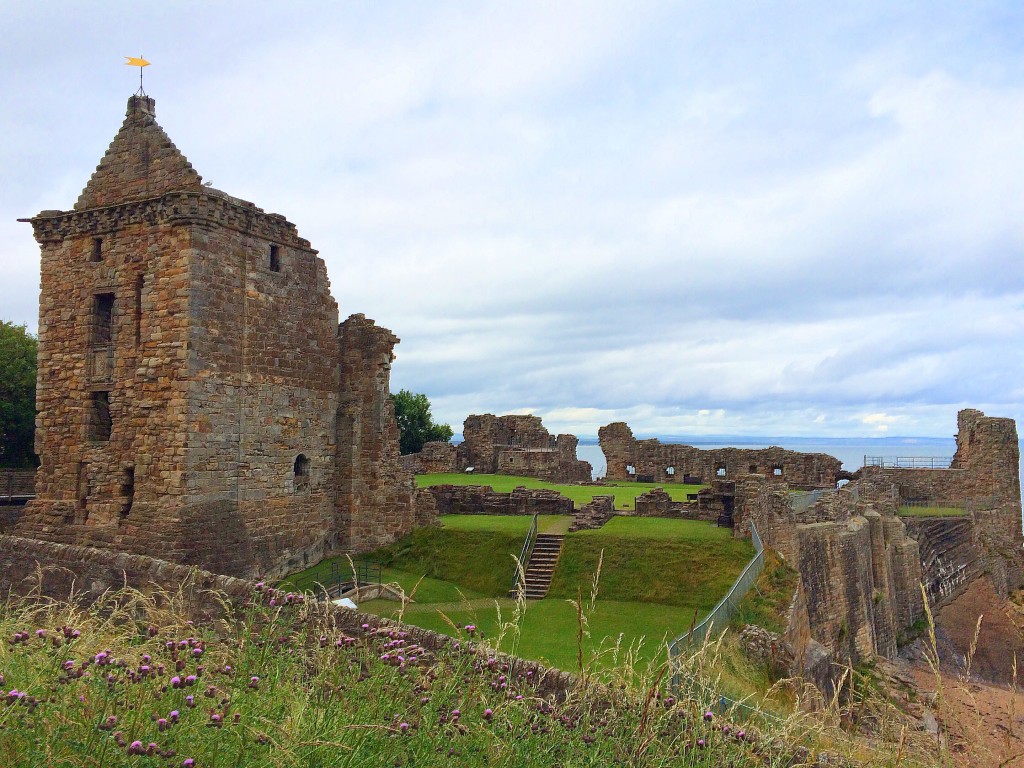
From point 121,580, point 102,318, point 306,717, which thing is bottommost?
point 121,580

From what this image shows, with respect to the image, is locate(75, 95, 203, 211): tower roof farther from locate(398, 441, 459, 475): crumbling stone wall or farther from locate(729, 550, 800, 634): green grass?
locate(398, 441, 459, 475): crumbling stone wall

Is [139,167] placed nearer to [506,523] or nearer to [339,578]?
[339,578]

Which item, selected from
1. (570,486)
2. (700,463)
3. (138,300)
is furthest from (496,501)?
(700,463)

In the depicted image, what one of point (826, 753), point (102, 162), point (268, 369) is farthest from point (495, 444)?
point (826, 753)

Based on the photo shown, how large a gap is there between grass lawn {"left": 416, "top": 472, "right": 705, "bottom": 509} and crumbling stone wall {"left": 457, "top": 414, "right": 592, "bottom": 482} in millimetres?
1090

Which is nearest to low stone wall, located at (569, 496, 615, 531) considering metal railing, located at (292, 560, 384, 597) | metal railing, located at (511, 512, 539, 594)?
metal railing, located at (511, 512, 539, 594)

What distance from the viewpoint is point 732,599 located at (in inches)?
652

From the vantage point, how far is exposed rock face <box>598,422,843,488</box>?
117 feet

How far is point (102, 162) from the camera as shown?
19109 mm

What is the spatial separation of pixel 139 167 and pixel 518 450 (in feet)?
79.4

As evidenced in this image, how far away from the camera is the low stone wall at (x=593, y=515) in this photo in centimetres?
2270

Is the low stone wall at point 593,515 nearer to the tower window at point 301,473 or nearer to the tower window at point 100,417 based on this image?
the tower window at point 301,473

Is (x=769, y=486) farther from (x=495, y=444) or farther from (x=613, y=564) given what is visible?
(x=495, y=444)

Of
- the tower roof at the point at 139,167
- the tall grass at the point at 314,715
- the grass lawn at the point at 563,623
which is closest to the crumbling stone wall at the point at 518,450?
the grass lawn at the point at 563,623
